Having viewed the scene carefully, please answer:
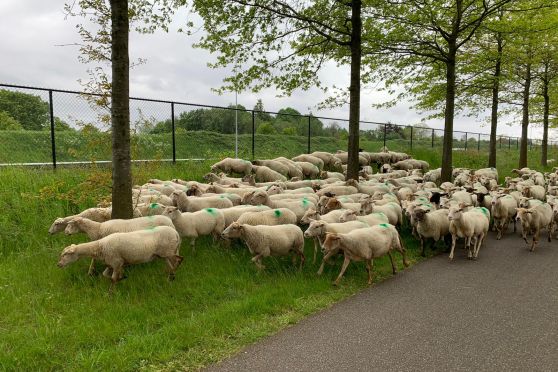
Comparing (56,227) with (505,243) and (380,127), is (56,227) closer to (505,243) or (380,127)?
(505,243)

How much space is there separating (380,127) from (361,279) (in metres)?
23.8

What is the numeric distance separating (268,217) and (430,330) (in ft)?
13.3

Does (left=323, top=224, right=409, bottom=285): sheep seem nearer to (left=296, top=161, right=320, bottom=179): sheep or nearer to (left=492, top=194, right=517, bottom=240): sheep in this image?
(left=492, top=194, right=517, bottom=240): sheep

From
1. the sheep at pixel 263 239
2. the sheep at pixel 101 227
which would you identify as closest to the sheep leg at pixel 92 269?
the sheep at pixel 101 227

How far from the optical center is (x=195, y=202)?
31.3 feet

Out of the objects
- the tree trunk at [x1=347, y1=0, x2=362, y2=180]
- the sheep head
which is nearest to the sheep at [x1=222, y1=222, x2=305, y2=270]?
the sheep head

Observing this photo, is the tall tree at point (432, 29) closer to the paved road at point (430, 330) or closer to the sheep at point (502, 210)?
the sheep at point (502, 210)

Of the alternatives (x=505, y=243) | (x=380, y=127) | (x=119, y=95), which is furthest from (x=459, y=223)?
(x=380, y=127)

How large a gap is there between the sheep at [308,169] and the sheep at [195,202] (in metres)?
7.45

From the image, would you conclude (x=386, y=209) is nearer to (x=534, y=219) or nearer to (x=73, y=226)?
(x=534, y=219)

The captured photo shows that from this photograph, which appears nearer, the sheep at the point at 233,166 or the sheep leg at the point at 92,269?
the sheep leg at the point at 92,269

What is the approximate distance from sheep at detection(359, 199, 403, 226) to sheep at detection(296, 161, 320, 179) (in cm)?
679

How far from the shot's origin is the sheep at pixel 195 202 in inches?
369

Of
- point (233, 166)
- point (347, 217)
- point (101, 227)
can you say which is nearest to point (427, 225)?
point (347, 217)
